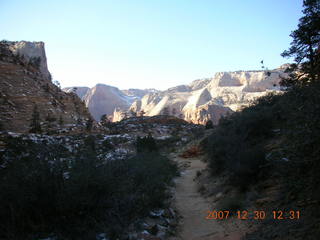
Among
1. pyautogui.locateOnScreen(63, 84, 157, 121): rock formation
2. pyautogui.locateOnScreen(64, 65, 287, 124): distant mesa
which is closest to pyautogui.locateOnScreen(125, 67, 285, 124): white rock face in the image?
pyautogui.locateOnScreen(64, 65, 287, 124): distant mesa

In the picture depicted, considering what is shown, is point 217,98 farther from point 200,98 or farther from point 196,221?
point 196,221

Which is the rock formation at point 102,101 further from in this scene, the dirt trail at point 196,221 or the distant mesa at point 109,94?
the dirt trail at point 196,221

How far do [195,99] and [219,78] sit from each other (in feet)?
111

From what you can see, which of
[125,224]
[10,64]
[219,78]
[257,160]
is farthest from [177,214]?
[219,78]

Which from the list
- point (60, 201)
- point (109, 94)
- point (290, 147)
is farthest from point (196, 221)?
point (109, 94)

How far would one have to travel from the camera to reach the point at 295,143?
410 centimetres

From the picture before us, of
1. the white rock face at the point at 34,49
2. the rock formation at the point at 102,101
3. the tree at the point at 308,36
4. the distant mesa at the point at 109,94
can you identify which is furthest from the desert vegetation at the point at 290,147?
the rock formation at the point at 102,101
